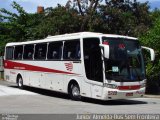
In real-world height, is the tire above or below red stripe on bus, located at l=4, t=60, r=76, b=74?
below

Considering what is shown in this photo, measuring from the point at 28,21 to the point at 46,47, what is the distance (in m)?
21.8

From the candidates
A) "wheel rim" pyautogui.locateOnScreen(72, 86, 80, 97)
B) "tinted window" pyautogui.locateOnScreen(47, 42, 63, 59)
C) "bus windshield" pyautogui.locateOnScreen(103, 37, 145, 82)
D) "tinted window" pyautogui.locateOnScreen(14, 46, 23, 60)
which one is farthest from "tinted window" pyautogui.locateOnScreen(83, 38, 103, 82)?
"tinted window" pyautogui.locateOnScreen(14, 46, 23, 60)

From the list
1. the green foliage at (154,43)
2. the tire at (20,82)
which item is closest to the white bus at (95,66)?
the tire at (20,82)

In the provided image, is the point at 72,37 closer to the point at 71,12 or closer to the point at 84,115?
the point at 84,115

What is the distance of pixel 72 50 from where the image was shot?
71.0 feet

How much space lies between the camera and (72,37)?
21.8m

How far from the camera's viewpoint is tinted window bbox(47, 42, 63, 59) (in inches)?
900

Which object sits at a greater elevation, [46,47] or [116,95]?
[46,47]

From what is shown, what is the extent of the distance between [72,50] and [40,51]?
3.91 metres

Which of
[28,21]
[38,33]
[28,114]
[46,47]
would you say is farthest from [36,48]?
[28,21]

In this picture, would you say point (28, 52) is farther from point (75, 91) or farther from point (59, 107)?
point (59, 107)

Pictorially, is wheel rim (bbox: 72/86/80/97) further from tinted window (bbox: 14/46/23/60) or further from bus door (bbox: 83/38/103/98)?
tinted window (bbox: 14/46/23/60)

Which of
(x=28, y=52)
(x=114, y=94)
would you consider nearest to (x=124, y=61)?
(x=114, y=94)

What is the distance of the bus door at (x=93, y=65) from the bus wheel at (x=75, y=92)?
118 centimetres
